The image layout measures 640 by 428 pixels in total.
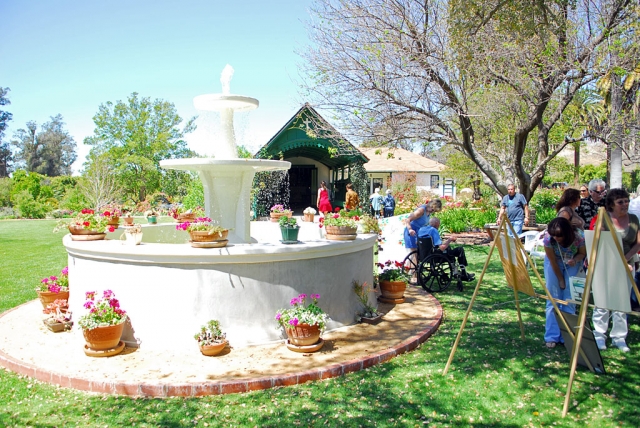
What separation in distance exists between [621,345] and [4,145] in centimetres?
7251

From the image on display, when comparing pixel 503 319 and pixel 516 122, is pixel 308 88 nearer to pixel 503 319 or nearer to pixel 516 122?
pixel 516 122

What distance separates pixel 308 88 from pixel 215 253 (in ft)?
23.6

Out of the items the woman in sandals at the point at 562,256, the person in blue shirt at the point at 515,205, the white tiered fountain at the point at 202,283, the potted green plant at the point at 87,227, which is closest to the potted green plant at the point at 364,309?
the white tiered fountain at the point at 202,283

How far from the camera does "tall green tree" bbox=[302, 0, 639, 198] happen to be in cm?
924

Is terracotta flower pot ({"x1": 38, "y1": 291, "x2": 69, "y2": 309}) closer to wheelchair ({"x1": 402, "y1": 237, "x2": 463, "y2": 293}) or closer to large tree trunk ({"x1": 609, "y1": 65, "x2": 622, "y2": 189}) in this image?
wheelchair ({"x1": 402, "y1": 237, "x2": 463, "y2": 293})

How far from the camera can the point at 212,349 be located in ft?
17.2

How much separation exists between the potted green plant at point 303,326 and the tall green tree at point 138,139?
37.0 metres

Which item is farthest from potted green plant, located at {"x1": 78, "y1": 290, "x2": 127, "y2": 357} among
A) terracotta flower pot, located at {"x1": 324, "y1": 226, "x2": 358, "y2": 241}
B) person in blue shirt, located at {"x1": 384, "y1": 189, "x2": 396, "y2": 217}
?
person in blue shirt, located at {"x1": 384, "y1": 189, "x2": 396, "y2": 217}

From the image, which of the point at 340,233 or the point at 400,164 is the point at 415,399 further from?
the point at 400,164

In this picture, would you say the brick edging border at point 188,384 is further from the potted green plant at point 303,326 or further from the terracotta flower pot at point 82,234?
the terracotta flower pot at point 82,234

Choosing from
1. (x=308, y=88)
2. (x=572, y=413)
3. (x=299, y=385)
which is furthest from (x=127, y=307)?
(x=308, y=88)

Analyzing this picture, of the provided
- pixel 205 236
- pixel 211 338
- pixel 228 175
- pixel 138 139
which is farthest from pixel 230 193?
pixel 138 139

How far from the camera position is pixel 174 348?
5496 mm

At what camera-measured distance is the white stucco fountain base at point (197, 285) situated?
5496 mm
